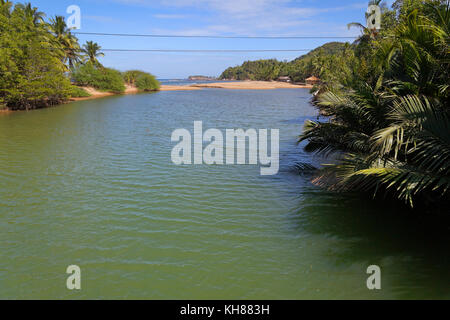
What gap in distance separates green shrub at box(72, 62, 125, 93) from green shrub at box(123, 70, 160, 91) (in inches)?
494

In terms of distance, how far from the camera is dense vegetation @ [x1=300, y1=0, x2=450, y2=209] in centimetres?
556

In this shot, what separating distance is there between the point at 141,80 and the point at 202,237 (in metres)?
77.1

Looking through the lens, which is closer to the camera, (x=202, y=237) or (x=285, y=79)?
(x=202, y=237)

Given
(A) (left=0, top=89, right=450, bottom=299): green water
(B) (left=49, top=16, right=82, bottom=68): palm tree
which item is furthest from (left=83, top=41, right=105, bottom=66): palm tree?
(A) (left=0, top=89, right=450, bottom=299): green water

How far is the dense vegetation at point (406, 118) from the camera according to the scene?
5562 millimetres

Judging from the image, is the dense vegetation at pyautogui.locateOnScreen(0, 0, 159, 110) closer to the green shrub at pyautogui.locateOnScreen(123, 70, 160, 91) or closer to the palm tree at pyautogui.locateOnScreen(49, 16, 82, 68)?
the palm tree at pyautogui.locateOnScreen(49, 16, 82, 68)

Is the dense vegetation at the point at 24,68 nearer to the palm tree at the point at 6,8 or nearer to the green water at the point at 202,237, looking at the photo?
the palm tree at the point at 6,8

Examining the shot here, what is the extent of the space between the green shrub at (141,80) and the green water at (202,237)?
69826 mm

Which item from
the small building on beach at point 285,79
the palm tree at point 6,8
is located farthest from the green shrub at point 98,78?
the small building on beach at point 285,79

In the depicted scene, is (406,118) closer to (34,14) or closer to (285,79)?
(34,14)

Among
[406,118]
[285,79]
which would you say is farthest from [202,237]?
[285,79]

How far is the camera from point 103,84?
202 feet

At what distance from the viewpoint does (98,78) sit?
60906 millimetres

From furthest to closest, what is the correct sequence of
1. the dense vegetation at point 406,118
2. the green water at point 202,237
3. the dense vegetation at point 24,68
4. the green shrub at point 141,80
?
the green shrub at point 141,80 < the dense vegetation at point 24,68 < the dense vegetation at point 406,118 < the green water at point 202,237
